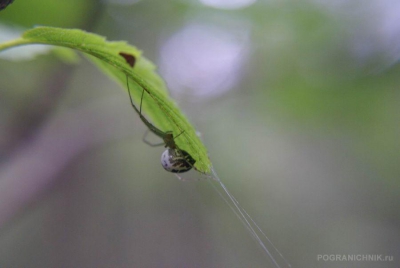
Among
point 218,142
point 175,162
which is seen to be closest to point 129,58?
point 175,162

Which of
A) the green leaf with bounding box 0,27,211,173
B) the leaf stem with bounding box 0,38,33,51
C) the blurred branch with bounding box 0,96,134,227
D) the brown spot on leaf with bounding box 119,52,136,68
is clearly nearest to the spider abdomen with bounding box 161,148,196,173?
the green leaf with bounding box 0,27,211,173

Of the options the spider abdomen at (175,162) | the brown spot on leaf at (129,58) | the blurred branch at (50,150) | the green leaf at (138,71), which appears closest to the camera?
the green leaf at (138,71)

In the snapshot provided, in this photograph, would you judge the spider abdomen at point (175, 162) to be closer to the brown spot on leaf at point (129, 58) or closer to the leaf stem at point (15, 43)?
the brown spot on leaf at point (129, 58)

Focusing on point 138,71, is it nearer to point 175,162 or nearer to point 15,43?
point 15,43

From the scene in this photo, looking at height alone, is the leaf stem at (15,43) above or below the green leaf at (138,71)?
above

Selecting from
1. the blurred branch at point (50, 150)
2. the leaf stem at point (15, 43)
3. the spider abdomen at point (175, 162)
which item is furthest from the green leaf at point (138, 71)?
the blurred branch at point (50, 150)

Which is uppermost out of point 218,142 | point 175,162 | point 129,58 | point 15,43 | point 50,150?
point 15,43
